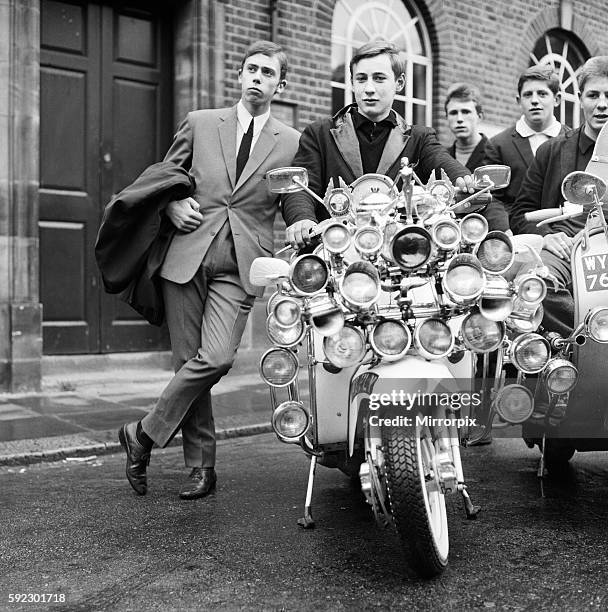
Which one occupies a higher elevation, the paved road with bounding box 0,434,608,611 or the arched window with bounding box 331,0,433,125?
the arched window with bounding box 331,0,433,125

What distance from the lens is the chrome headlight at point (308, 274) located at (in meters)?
2.94

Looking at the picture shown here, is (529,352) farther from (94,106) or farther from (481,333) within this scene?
(94,106)

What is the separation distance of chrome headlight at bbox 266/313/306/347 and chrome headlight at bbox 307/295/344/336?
0.53 feet

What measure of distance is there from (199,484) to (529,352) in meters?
1.77

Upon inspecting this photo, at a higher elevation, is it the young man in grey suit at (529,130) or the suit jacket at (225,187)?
the young man in grey suit at (529,130)

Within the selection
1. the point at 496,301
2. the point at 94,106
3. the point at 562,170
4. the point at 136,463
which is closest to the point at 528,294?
the point at 496,301

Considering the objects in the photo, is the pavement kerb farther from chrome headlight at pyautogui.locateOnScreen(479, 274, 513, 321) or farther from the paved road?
chrome headlight at pyautogui.locateOnScreen(479, 274, 513, 321)

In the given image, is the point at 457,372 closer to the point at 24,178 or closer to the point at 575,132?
the point at 575,132

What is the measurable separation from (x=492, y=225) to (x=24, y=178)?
A: 186 inches

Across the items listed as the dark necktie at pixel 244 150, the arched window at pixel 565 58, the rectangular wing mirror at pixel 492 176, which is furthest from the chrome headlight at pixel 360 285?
the arched window at pixel 565 58

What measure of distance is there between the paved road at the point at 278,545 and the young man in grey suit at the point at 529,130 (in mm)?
2018

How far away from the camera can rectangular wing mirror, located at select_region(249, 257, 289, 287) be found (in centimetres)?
314

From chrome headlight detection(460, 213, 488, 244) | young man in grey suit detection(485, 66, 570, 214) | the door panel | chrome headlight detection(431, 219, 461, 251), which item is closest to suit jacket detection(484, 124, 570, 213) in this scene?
young man in grey suit detection(485, 66, 570, 214)

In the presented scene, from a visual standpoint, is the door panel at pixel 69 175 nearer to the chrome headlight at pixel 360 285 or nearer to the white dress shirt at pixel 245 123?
the white dress shirt at pixel 245 123
